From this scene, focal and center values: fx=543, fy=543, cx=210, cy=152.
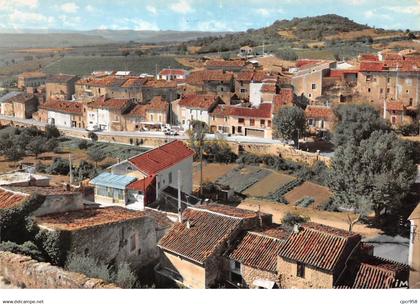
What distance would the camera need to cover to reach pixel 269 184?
13602 mm

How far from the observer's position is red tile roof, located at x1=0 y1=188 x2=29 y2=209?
4.35 metres

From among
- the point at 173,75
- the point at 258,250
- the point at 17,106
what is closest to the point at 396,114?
the point at 17,106

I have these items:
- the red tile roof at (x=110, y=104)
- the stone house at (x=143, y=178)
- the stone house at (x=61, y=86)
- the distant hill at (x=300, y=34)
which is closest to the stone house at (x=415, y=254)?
the stone house at (x=143, y=178)

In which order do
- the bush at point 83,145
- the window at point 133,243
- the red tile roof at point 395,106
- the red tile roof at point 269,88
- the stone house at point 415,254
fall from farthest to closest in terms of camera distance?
the red tile roof at point 269,88
the red tile roof at point 395,106
the bush at point 83,145
the stone house at point 415,254
the window at point 133,243

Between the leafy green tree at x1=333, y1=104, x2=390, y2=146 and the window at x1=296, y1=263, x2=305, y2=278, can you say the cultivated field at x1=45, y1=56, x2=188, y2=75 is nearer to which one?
the leafy green tree at x1=333, y1=104, x2=390, y2=146

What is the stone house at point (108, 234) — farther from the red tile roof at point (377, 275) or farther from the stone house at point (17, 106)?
the stone house at point (17, 106)

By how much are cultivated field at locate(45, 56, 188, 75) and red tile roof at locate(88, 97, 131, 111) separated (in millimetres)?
8712

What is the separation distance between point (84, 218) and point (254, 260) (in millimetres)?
1570

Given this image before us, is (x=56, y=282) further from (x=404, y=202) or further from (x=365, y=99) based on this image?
(x=365, y=99)

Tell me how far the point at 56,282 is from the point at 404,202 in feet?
27.9

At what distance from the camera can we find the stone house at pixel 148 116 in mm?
18203

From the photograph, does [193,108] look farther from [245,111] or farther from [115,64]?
[115,64]

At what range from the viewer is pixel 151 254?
5273 millimetres

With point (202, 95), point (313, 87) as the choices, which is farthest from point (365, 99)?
point (202, 95)
